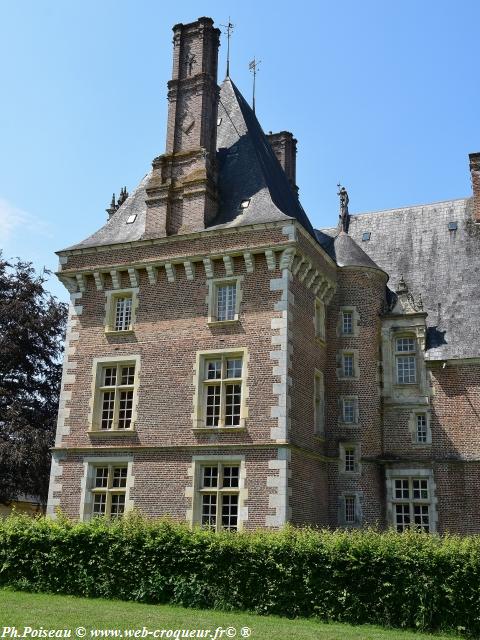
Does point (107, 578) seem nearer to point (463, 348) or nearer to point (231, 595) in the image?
point (231, 595)

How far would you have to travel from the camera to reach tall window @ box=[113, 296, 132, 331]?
23.5 meters

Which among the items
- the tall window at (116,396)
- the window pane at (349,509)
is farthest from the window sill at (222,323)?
the window pane at (349,509)

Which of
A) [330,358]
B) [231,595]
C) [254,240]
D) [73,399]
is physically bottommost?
[231,595]

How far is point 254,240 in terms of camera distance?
72.2 feet

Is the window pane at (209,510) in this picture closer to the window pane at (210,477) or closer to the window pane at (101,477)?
the window pane at (210,477)

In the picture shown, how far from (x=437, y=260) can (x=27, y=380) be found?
18.7 m

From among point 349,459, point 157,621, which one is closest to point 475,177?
point 349,459

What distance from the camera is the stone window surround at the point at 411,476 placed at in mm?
22141

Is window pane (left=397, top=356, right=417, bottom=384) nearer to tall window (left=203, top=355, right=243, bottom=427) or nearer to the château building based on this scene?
the château building

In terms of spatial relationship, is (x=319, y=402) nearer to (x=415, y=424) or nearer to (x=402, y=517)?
(x=415, y=424)

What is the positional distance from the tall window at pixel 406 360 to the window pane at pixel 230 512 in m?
7.38

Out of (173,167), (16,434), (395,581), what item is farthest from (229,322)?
(16,434)

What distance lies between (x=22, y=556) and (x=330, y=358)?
38.5 ft

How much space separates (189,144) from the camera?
24.7 m
